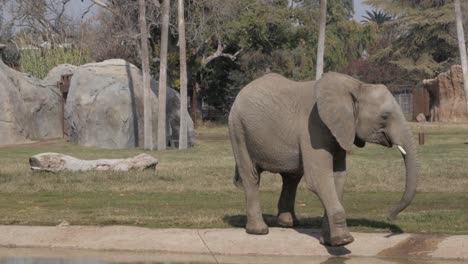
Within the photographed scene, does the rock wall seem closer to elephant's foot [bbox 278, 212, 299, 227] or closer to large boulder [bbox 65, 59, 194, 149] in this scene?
large boulder [bbox 65, 59, 194, 149]

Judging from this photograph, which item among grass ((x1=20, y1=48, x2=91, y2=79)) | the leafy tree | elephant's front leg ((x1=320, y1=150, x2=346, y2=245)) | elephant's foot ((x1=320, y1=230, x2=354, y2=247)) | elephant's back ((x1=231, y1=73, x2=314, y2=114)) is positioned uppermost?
the leafy tree

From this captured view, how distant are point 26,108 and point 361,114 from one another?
29672 mm

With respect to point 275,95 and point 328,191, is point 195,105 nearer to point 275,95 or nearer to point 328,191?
point 275,95

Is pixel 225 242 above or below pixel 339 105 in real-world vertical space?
below

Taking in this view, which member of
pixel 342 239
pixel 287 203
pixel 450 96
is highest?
pixel 450 96

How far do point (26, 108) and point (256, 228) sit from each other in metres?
28.5

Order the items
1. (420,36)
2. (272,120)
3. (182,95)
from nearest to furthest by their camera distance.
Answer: (272,120) → (182,95) → (420,36)

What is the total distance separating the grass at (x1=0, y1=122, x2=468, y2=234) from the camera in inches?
612

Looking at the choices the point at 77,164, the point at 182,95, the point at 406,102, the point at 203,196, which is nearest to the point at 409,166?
the point at 203,196

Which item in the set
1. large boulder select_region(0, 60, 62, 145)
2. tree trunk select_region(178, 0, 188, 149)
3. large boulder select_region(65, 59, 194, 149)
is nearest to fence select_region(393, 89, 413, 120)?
large boulder select_region(0, 60, 62, 145)

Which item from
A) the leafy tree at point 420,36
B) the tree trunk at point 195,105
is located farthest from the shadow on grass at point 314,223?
the leafy tree at point 420,36

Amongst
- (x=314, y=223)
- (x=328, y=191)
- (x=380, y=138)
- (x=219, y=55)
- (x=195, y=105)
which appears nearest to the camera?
(x=328, y=191)

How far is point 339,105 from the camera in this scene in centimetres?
1277

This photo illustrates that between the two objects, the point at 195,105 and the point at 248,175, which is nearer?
the point at 248,175
